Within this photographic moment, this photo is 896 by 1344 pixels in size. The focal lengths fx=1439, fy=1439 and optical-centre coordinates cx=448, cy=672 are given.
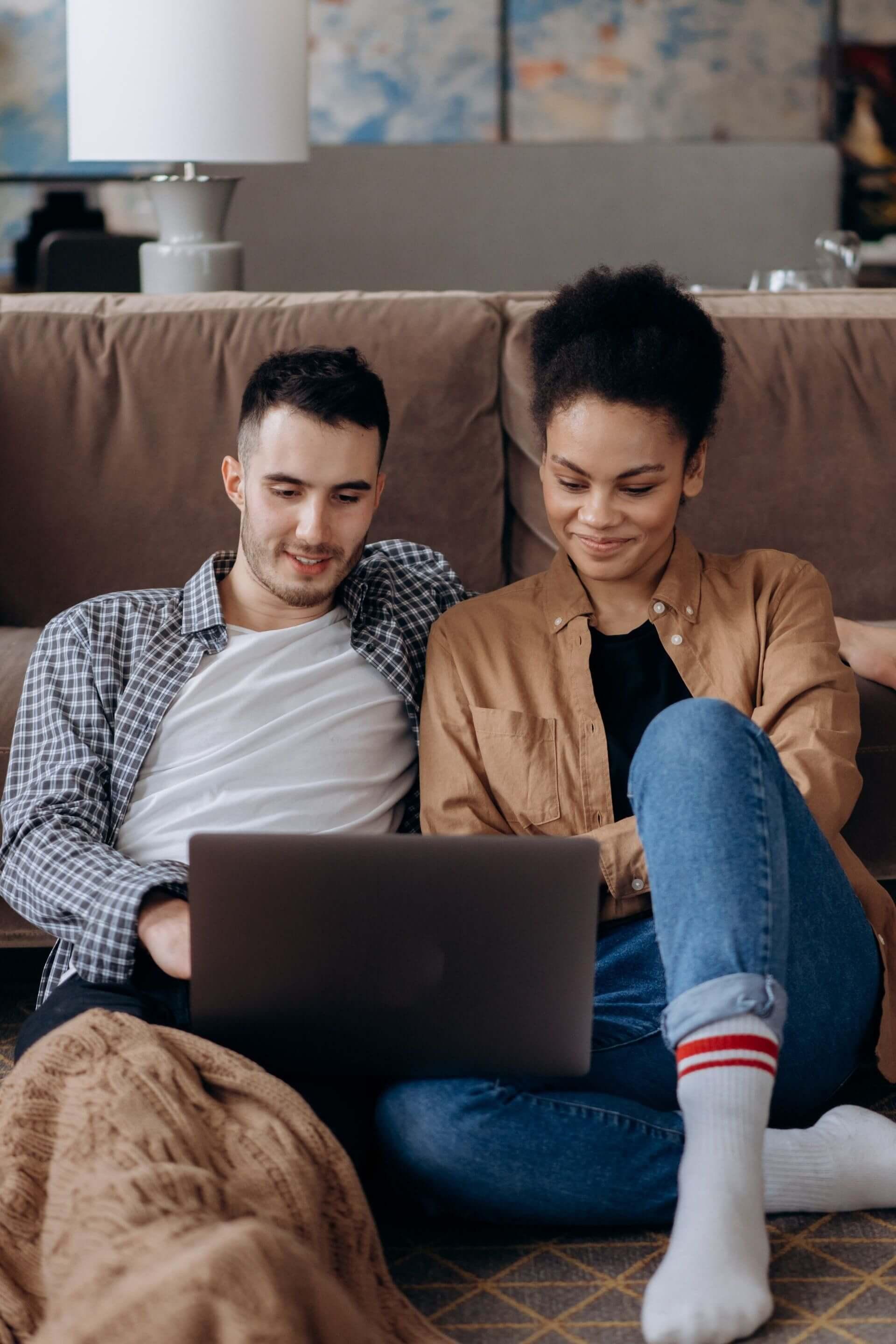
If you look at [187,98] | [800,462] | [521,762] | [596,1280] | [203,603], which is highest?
[187,98]

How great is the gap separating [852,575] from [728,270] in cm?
263

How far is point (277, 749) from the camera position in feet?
4.98

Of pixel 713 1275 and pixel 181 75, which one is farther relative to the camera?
pixel 181 75

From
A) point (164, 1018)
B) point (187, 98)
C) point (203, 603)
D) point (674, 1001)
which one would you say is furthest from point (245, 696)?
point (187, 98)

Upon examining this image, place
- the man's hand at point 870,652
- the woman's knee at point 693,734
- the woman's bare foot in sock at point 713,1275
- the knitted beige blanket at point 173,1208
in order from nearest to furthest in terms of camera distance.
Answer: the knitted beige blanket at point 173,1208, the woman's bare foot in sock at point 713,1275, the woman's knee at point 693,734, the man's hand at point 870,652

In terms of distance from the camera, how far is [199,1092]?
118cm

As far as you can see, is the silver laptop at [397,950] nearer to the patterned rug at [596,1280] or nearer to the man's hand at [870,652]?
the patterned rug at [596,1280]

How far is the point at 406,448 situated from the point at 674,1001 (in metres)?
1.15

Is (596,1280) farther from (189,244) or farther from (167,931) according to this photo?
(189,244)

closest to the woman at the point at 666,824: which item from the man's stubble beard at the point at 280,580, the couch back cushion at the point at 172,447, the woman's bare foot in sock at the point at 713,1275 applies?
the woman's bare foot in sock at the point at 713,1275

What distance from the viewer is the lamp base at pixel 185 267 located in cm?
271

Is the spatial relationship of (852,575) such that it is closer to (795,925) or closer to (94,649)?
(795,925)

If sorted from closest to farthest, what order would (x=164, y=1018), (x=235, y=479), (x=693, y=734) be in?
(x=693, y=734)
(x=164, y=1018)
(x=235, y=479)

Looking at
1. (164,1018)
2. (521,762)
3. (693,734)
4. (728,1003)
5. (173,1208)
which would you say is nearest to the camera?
(173,1208)
